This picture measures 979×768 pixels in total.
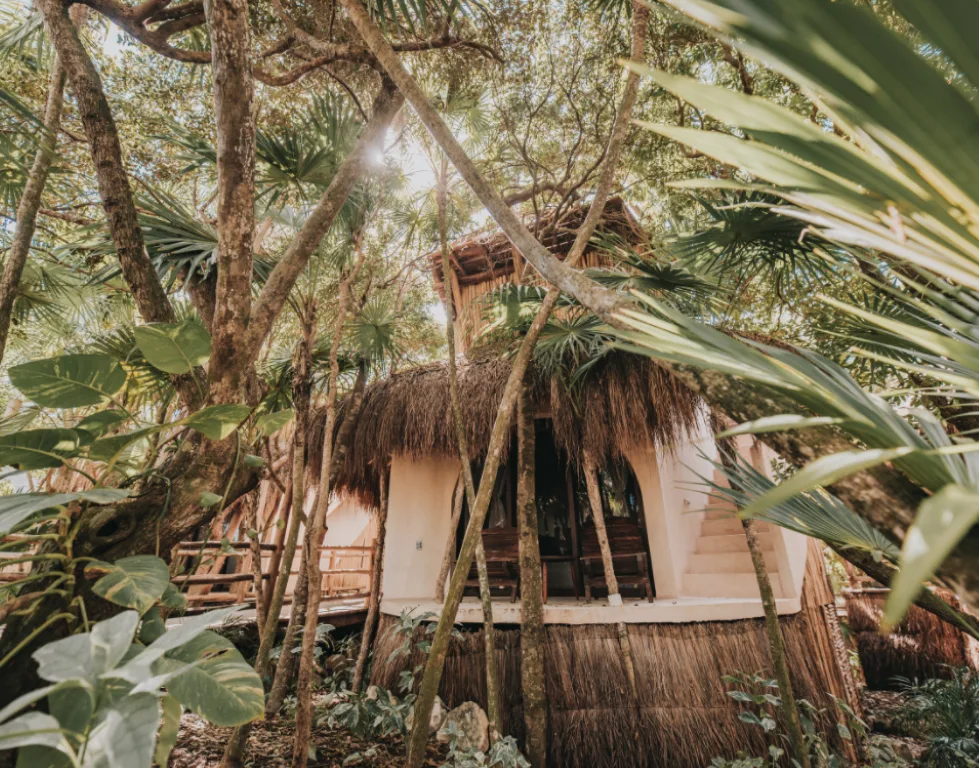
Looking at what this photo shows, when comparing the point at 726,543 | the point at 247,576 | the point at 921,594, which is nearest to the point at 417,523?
the point at 247,576

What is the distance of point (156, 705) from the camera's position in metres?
0.41

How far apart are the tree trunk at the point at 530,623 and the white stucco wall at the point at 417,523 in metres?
2.43

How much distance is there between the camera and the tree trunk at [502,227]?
112 cm

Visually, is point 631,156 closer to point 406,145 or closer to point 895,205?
point 406,145

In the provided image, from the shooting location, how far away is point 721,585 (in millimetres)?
4473

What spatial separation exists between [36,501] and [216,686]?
1.07ft

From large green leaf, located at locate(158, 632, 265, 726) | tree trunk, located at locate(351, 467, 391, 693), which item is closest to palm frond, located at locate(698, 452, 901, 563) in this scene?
large green leaf, located at locate(158, 632, 265, 726)

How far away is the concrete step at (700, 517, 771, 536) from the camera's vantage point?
4.81m

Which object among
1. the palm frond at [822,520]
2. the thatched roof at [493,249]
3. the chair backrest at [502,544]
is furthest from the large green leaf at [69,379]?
the thatched roof at [493,249]

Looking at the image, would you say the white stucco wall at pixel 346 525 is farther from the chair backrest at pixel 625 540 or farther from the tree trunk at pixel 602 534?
the tree trunk at pixel 602 534

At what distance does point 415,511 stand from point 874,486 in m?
5.33

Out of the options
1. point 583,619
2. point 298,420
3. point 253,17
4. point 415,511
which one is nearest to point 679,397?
point 583,619

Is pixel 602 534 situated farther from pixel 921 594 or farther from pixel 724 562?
pixel 921 594

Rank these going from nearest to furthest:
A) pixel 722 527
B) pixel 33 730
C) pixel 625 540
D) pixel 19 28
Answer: pixel 33 730 < pixel 19 28 < pixel 625 540 < pixel 722 527
